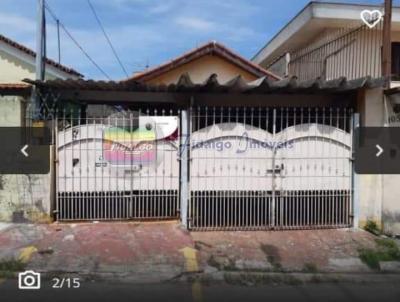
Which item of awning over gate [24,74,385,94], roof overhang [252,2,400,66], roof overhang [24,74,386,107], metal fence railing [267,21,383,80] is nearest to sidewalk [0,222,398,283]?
roof overhang [24,74,386,107]

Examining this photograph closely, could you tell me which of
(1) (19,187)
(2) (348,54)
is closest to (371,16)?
(2) (348,54)

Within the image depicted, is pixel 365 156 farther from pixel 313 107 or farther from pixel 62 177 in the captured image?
pixel 62 177

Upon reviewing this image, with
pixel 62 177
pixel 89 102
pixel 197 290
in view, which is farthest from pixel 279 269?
pixel 89 102

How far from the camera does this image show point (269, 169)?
9922mm

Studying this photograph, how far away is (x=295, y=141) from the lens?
391 inches

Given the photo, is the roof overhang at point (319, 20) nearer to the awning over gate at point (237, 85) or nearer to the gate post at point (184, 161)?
the awning over gate at point (237, 85)

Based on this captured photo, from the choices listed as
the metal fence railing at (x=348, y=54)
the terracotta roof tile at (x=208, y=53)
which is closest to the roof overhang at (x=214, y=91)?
the metal fence railing at (x=348, y=54)

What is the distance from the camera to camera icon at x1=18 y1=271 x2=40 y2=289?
6824 mm

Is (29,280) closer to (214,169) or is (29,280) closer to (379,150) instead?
(214,169)

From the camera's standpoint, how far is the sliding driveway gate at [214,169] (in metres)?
9.82

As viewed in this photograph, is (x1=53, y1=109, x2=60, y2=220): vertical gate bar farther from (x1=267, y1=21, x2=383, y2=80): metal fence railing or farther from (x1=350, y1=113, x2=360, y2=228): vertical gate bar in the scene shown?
(x1=267, y1=21, x2=383, y2=80): metal fence railing

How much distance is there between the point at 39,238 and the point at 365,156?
19.0 feet

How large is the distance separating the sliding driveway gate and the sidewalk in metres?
0.34

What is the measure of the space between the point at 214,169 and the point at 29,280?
154 inches
